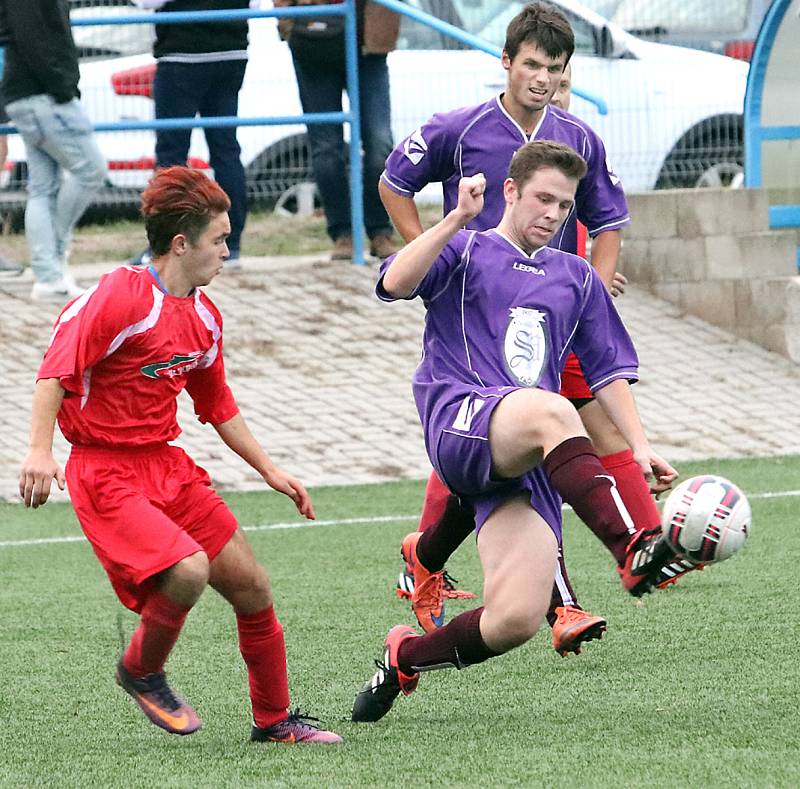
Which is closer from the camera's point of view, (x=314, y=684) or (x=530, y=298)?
(x=530, y=298)

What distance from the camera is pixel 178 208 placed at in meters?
4.84

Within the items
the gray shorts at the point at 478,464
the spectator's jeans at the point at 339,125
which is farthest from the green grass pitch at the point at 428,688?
the spectator's jeans at the point at 339,125

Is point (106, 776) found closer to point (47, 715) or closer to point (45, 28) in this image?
point (47, 715)

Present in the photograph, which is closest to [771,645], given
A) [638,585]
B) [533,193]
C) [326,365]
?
[638,585]

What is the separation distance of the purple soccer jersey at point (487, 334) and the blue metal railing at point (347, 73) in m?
6.77

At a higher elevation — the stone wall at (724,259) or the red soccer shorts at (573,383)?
the red soccer shorts at (573,383)

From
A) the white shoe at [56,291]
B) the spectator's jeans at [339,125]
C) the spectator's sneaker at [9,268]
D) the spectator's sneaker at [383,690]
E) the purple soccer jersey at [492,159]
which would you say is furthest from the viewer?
the spectator's sneaker at [9,268]

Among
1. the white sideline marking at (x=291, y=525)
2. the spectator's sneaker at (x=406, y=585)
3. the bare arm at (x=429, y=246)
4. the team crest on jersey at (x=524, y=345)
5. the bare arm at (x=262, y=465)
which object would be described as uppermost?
the bare arm at (x=429, y=246)

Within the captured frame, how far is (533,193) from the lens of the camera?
4973 millimetres

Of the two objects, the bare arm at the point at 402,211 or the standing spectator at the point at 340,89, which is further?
the standing spectator at the point at 340,89

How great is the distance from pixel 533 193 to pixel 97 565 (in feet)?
11.7

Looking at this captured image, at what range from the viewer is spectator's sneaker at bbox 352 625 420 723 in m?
5.00

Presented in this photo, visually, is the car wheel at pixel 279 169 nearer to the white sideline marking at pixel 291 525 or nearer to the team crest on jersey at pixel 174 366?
the white sideline marking at pixel 291 525

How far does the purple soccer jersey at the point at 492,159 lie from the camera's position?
19.8 feet
